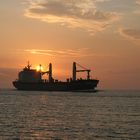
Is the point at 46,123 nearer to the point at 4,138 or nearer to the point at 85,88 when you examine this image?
the point at 4,138

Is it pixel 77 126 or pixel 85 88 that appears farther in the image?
pixel 85 88

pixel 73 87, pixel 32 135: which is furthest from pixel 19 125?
pixel 73 87

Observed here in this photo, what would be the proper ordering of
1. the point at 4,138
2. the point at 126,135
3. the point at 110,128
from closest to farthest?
the point at 4,138 < the point at 126,135 < the point at 110,128

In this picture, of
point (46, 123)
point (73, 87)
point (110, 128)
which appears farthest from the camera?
point (73, 87)

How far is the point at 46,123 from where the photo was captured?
44.5 m

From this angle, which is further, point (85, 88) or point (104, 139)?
point (85, 88)

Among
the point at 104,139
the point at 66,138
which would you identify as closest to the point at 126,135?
the point at 104,139

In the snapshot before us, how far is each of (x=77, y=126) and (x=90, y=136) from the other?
6.84m

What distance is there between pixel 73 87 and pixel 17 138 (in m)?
155

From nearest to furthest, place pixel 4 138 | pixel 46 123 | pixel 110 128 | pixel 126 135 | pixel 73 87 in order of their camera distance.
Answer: pixel 4 138
pixel 126 135
pixel 110 128
pixel 46 123
pixel 73 87

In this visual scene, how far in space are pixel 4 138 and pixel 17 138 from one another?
1.04m

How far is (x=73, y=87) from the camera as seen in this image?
188500 mm

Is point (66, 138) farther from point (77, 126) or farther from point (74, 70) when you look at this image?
point (74, 70)

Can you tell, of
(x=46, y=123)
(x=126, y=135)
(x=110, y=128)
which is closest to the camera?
(x=126, y=135)
